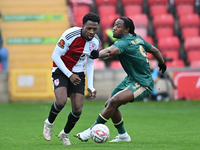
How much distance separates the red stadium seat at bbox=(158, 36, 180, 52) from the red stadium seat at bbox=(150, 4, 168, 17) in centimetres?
226

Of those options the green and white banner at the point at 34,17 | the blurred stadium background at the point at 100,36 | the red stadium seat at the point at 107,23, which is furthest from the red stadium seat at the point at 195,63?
the green and white banner at the point at 34,17

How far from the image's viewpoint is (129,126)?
865 centimetres

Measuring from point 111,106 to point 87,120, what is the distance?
384 centimetres

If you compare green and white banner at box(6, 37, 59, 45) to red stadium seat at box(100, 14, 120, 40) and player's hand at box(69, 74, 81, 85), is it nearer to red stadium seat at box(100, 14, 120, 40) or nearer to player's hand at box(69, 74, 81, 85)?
red stadium seat at box(100, 14, 120, 40)

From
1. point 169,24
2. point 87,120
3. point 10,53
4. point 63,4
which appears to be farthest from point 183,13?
point 87,120

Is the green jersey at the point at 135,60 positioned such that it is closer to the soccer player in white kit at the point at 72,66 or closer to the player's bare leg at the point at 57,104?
the soccer player in white kit at the point at 72,66

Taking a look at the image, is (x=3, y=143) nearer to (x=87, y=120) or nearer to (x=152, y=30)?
(x=87, y=120)

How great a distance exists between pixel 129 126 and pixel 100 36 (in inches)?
379

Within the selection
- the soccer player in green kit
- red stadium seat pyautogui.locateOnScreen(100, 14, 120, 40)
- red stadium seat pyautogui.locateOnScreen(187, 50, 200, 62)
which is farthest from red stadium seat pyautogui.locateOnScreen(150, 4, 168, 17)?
the soccer player in green kit

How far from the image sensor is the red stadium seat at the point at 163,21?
58.9 ft

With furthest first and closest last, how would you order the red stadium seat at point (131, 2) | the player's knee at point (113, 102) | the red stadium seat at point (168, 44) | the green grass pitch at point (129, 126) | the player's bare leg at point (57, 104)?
the red stadium seat at point (131, 2), the red stadium seat at point (168, 44), the player's bare leg at point (57, 104), the player's knee at point (113, 102), the green grass pitch at point (129, 126)

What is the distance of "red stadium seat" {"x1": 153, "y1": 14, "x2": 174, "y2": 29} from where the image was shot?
17.9 metres

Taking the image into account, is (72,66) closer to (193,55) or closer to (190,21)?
(193,55)

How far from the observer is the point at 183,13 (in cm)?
1884
